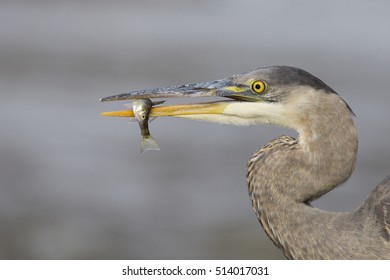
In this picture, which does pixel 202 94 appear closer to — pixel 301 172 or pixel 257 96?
pixel 257 96

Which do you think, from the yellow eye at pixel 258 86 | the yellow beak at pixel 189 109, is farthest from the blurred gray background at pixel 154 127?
the yellow eye at pixel 258 86

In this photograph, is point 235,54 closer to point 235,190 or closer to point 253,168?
point 235,190

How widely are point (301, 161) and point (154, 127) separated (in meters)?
3.46

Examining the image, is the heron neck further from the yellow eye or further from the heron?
the yellow eye

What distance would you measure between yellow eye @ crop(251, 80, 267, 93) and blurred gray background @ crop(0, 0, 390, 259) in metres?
2.35

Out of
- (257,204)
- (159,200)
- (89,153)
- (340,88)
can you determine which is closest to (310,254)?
(257,204)

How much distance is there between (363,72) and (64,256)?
334cm

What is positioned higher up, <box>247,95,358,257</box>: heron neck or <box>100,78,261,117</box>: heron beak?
<box>100,78,261,117</box>: heron beak

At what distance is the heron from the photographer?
3391mm

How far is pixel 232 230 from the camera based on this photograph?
6047 mm

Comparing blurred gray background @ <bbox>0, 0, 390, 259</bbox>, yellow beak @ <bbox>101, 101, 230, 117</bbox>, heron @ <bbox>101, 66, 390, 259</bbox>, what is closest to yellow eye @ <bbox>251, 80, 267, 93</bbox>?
heron @ <bbox>101, 66, 390, 259</bbox>

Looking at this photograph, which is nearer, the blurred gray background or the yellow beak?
the yellow beak

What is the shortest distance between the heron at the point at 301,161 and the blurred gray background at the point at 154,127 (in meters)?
2.19

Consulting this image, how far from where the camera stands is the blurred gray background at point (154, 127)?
6047 mm
